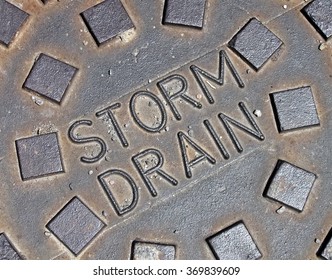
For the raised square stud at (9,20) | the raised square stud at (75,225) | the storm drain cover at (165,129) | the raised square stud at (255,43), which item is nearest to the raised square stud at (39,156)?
the storm drain cover at (165,129)

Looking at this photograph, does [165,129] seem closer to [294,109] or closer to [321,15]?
[294,109]

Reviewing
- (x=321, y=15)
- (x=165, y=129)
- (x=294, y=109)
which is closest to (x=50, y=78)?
(x=165, y=129)

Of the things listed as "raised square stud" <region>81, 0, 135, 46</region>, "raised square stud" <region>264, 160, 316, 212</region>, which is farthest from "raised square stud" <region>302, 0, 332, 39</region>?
"raised square stud" <region>81, 0, 135, 46</region>

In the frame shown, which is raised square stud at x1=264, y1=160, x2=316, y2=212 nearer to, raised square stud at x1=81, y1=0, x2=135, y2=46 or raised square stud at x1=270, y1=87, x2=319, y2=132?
raised square stud at x1=270, y1=87, x2=319, y2=132

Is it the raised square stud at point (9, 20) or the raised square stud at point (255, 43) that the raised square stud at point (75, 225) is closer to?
the raised square stud at point (9, 20)

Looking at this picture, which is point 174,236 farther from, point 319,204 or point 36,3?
point 36,3

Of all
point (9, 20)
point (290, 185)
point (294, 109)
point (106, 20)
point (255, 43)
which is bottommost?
point (290, 185)

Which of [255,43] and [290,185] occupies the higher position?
[255,43]
